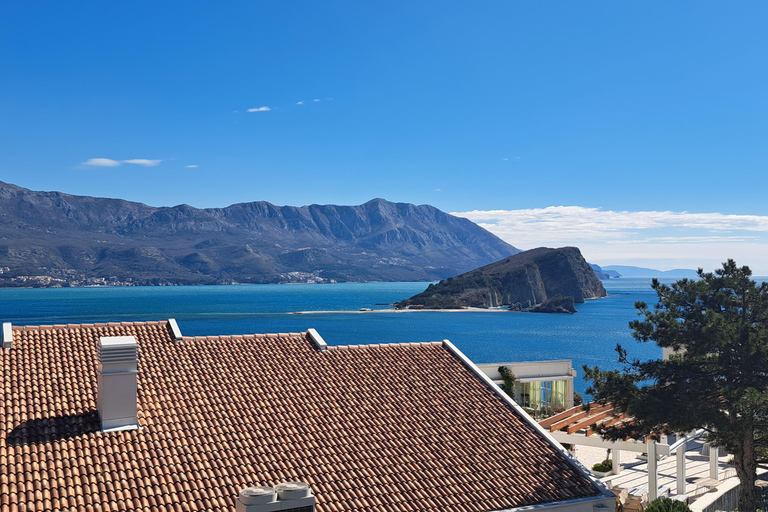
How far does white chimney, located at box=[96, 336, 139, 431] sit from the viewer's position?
1167cm

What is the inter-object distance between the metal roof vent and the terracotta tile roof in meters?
0.77

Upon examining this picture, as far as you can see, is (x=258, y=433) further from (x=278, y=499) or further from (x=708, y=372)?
(x=708, y=372)

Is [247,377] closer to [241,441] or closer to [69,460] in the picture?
[241,441]

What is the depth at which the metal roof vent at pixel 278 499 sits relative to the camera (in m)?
9.77

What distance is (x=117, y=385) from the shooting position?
39.1ft

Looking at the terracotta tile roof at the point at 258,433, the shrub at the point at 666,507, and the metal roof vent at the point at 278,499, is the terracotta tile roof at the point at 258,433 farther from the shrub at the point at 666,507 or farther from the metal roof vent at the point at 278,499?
the shrub at the point at 666,507

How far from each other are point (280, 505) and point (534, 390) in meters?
26.7

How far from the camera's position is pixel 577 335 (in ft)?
444

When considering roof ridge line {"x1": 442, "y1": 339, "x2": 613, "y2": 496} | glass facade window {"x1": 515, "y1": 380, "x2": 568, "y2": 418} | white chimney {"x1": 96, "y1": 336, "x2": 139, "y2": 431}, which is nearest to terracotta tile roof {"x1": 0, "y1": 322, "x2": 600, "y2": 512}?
roof ridge line {"x1": 442, "y1": 339, "x2": 613, "y2": 496}

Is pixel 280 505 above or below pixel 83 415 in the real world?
below

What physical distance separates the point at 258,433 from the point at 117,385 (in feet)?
8.85

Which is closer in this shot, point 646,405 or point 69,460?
point 69,460

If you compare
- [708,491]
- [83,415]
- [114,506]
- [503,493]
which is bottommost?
[708,491]

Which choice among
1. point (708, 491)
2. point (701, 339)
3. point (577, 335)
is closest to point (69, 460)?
point (701, 339)
